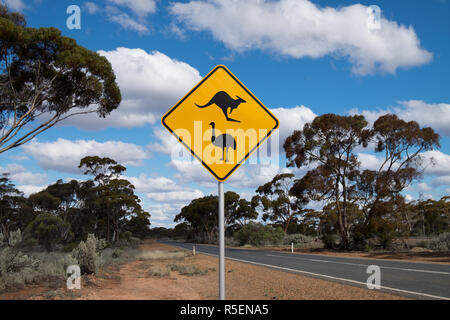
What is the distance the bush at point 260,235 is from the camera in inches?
1714

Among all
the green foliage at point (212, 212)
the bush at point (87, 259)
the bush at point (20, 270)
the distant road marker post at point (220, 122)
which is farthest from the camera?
the green foliage at point (212, 212)

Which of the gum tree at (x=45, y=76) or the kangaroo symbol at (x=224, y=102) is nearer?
the kangaroo symbol at (x=224, y=102)

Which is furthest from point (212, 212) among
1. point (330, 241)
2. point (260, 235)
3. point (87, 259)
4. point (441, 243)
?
point (87, 259)

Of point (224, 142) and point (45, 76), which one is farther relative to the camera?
point (45, 76)

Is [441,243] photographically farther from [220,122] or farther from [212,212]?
[212,212]

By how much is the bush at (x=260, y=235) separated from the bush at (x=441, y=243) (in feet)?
68.9

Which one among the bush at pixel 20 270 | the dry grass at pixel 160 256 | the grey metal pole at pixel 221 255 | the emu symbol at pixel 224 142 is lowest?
the dry grass at pixel 160 256

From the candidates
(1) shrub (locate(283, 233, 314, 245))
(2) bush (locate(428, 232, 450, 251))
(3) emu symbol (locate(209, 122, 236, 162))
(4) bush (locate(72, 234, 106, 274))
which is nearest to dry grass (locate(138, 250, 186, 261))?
(4) bush (locate(72, 234, 106, 274))

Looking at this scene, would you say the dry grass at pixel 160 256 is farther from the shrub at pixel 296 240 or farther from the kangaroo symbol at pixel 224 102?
the kangaroo symbol at pixel 224 102

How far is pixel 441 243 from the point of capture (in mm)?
23141

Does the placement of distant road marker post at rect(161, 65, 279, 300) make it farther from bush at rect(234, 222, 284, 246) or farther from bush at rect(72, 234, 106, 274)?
bush at rect(234, 222, 284, 246)

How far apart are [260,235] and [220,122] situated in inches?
1629

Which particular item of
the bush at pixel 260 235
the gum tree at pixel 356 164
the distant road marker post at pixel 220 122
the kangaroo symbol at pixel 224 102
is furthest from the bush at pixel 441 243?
the kangaroo symbol at pixel 224 102
